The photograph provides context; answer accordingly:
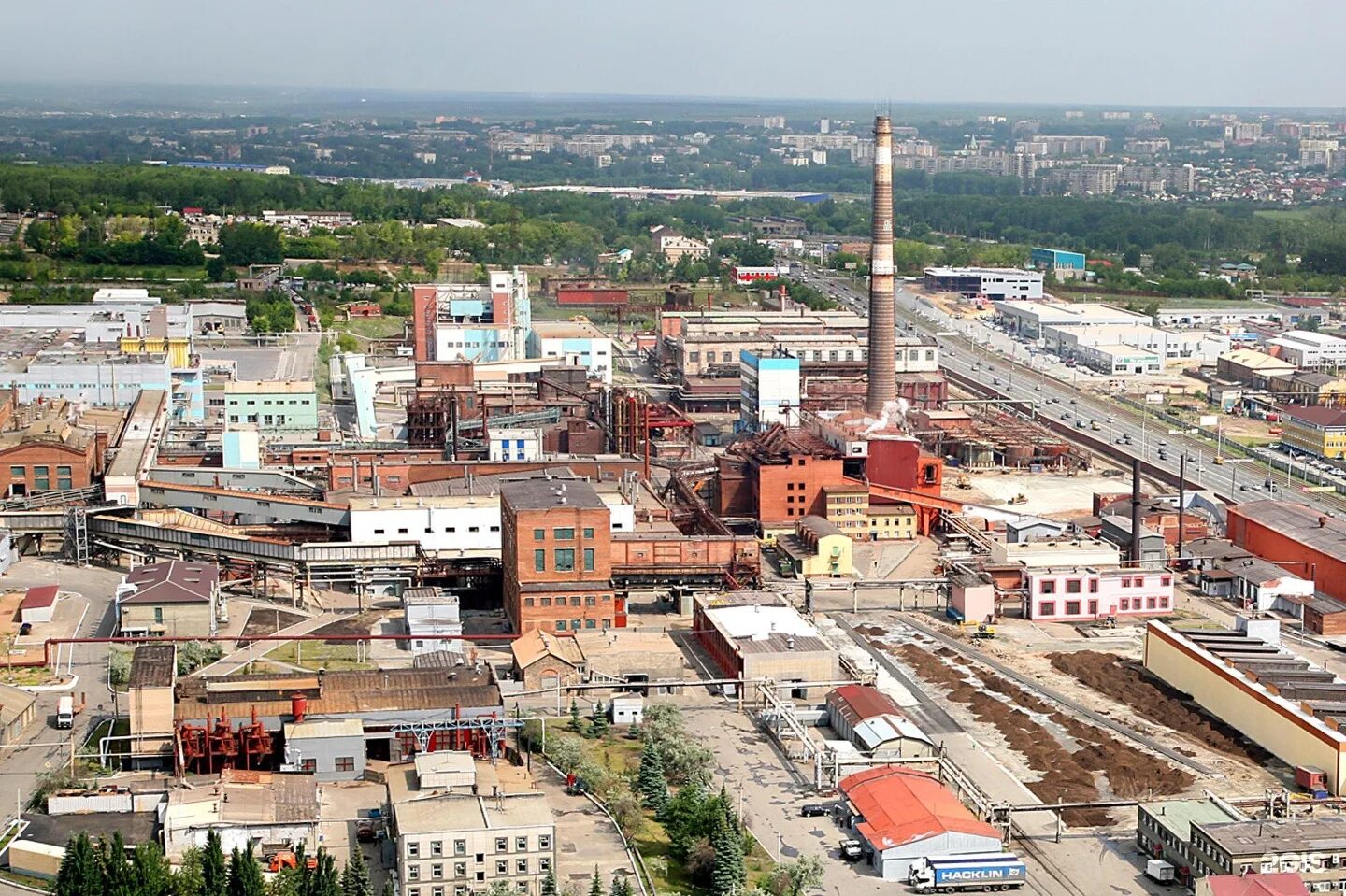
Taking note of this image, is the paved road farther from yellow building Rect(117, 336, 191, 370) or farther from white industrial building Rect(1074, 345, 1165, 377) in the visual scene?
yellow building Rect(117, 336, 191, 370)

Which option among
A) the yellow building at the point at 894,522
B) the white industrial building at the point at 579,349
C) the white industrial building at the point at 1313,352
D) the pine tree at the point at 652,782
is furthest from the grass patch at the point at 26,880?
the white industrial building at the point at 1313,352

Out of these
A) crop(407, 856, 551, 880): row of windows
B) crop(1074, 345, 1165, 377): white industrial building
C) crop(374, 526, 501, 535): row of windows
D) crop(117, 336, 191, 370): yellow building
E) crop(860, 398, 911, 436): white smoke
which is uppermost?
crop(117, 336, 191, 370): yellow building

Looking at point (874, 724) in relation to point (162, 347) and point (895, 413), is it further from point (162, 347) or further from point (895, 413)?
point (162, 347)

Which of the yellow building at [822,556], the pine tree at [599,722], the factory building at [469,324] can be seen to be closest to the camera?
the pine tree at [599,722]

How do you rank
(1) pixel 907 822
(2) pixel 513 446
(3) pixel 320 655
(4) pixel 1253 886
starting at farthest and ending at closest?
(2) pixel 513 446 < (3) pixel 320 655 < (1) pixel 907 822 < (4) pixel 1253 886

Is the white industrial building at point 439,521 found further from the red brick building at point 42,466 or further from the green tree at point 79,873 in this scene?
the green tree at point 79,873

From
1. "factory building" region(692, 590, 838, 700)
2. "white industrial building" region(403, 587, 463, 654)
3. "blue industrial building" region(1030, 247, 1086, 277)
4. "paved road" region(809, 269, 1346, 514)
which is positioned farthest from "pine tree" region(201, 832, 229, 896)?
"blue industrial building" region(1030, 247, 1086, 277)

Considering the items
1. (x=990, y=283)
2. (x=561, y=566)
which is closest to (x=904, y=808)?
(x=561, y=566)
